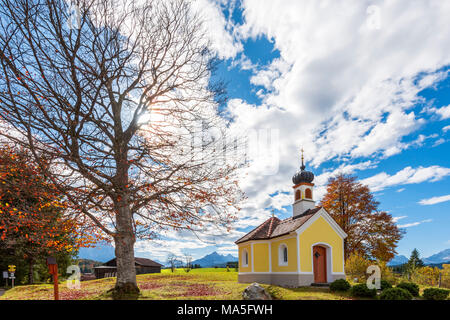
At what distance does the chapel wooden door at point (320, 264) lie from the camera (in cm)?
1944

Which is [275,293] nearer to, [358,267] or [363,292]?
[363,292]

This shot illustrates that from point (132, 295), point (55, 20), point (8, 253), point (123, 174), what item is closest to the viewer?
point (55, 20)

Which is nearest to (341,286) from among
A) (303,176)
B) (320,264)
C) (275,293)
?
(320,264)

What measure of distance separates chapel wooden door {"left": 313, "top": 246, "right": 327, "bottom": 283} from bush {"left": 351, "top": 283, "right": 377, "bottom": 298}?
5171 mm

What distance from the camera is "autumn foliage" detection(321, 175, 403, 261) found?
26422 mm

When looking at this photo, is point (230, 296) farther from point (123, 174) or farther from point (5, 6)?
point (5, 6)

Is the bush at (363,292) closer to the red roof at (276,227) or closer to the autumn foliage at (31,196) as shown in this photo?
the red roof at (276,227)

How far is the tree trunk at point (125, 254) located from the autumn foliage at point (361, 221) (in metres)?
21.8

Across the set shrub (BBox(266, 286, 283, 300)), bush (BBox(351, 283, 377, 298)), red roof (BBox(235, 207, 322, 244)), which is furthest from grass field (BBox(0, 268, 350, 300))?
red roof (BBox(235, 207, 322, 244))

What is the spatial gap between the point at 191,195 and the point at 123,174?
113 inches

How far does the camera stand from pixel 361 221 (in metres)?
27.4

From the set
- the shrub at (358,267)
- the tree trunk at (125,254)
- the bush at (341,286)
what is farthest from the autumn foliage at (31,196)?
the shrub at (358,267)
